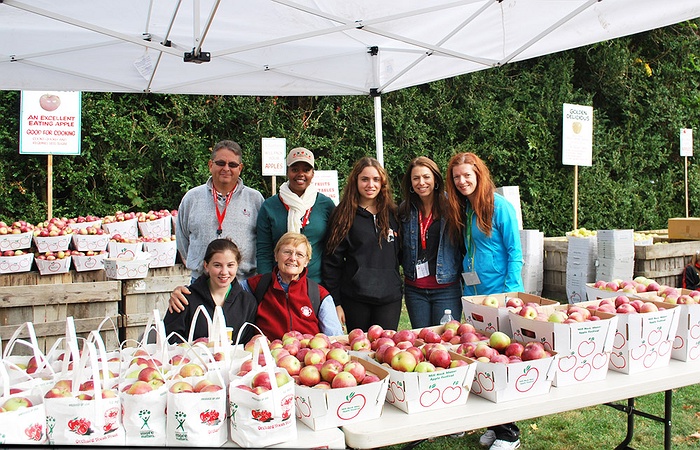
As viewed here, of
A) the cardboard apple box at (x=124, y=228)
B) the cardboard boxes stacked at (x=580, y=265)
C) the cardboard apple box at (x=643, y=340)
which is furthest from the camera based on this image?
the cardboard boxes stacked at (x=580, y=265)

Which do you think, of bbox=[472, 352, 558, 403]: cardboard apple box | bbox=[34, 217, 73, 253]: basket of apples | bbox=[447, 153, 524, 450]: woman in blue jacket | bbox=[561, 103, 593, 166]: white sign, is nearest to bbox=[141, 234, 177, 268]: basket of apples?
bbox=[34, 217, 73, 253]: basket of apples

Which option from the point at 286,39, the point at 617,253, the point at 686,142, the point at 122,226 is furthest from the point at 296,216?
the point at 686,142

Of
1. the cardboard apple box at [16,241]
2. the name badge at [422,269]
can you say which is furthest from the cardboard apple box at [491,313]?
the cardboard apple box at [16,241]

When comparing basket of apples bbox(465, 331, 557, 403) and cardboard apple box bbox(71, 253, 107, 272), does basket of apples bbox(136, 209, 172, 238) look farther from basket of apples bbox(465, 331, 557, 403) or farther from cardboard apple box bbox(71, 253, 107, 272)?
basket of apples bbox(465, 331, 557, 403)

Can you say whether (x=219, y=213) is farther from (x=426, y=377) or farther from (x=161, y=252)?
(x=426, y=377)

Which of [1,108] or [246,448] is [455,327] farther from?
[1,108]

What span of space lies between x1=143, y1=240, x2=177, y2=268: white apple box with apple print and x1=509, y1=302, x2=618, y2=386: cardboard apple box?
11.3 ft

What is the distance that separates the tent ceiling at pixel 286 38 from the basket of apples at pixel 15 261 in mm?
1281

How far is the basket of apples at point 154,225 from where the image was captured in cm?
549

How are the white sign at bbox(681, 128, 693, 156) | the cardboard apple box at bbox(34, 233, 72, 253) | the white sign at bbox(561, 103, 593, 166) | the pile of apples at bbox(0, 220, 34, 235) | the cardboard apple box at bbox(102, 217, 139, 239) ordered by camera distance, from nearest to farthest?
the cardboard apple box at bbox(34, 233, 72, 253), the pile of apples at bbox(0, 220, 34, 235), the cardboard apple box at bbox(102, 217, 139, 239), the white sign at bbox(561, 103, 593, 166), the white sign at bbox(681, 128, 693, 156)

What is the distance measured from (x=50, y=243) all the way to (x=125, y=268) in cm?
69

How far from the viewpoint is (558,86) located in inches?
378

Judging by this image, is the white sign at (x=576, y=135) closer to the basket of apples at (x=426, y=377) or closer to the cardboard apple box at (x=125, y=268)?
the cardboard apple box at (x=125, y=268)

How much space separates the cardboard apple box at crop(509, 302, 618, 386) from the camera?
7.41 ft
